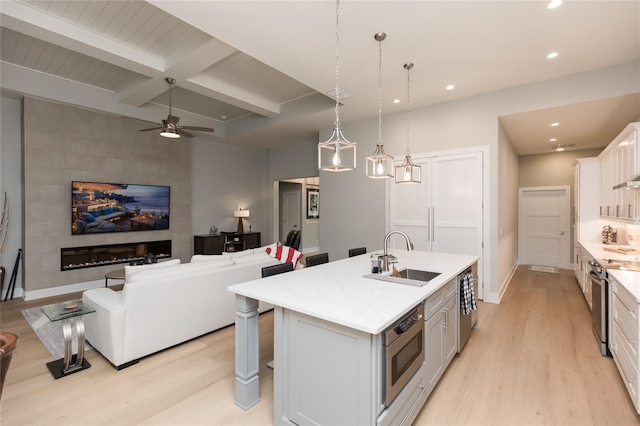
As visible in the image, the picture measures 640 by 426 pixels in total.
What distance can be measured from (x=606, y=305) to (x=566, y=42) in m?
2.66

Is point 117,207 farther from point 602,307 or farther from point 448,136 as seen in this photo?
point 602,307

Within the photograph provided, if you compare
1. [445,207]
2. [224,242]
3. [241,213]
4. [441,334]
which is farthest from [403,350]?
[241,213]

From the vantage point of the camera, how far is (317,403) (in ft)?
5.67

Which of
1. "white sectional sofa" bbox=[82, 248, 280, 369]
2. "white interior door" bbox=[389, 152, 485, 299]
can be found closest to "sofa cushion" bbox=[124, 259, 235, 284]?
"white sectional sofa" bbox=[82, 248, 280, 369]

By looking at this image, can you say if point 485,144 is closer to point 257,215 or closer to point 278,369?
point 278,369

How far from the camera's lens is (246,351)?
2131mm

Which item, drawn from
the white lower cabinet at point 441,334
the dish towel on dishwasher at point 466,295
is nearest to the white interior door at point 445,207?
the dish towel on dishwasher at point 466,295

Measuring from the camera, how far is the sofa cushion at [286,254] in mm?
4031

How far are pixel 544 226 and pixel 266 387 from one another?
7830mm

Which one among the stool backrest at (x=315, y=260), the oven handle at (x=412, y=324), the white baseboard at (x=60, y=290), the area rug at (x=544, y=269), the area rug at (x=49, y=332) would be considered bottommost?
the area rug at (x=49, y=332)

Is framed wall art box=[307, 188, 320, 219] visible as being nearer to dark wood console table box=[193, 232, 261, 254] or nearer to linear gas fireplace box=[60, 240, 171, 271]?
dark wood console table box=[193, 232, 261, 254]

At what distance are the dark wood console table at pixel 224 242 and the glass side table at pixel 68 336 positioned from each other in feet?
→ 13.7

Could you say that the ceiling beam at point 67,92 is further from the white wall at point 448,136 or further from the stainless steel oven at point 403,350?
the stainless steel oven at point 403,350

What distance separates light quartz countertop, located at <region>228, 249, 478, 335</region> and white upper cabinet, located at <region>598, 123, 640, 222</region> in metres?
2.09
